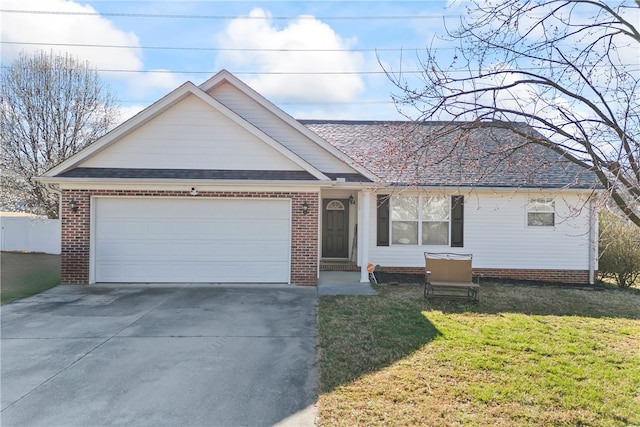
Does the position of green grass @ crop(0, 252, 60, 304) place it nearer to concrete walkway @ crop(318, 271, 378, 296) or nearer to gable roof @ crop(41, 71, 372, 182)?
gable roof @ crop(41, 71, 372, 182)

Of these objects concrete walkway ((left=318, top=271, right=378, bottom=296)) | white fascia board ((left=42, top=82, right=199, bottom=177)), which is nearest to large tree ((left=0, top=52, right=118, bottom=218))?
white fascia board ((left=42, top=82, right=199, bottom=177))

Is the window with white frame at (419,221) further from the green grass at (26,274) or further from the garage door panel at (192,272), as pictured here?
the green grass at (26,274)

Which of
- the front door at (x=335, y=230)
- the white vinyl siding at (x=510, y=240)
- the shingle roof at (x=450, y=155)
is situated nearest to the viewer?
the shingle roof at (x=450, y=155)

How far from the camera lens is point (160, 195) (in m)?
10.0

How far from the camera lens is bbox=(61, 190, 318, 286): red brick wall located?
32.2ft

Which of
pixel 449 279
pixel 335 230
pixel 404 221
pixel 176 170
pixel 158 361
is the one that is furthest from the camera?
pixel 335 230

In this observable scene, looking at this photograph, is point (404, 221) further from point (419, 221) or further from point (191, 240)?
point (191, 240)

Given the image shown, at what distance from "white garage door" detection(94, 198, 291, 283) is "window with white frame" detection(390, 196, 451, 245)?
3754mm

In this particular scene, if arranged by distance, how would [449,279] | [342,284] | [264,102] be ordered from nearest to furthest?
[449,279] < [342,284] < [264,102]

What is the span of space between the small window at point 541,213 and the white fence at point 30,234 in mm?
20007

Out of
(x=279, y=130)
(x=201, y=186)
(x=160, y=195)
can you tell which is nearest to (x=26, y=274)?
(x=160, y=195)

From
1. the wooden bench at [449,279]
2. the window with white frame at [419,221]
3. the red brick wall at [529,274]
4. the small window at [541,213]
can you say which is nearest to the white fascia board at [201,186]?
the window with white frame at [419,221]

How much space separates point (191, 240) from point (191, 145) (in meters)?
2.60

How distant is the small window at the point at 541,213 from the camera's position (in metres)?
11.8
